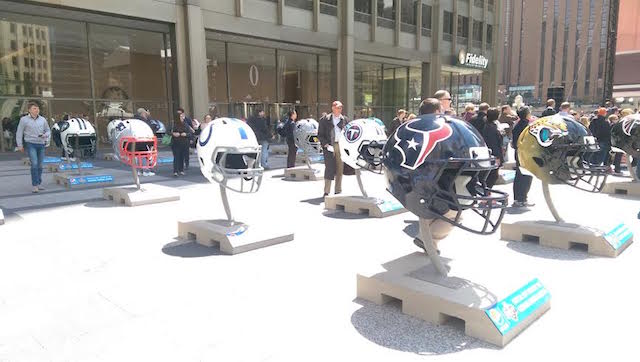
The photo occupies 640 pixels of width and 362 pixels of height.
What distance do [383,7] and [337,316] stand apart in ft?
95.5

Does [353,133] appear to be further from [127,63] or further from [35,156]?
[127,63]

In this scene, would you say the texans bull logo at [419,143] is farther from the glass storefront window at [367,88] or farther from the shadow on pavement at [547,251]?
the glass storefront window at [367,88]

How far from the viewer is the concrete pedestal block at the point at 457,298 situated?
11.1ft

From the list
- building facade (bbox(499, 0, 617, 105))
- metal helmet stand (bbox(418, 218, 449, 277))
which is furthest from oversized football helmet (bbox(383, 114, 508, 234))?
building facade (bbox(499, 0, 617, 105))

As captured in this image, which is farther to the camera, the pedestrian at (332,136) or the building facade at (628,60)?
the building facade at (628,60)

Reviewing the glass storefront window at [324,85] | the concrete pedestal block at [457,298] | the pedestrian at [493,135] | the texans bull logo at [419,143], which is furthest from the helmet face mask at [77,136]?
the glass storefront window at [324,85]

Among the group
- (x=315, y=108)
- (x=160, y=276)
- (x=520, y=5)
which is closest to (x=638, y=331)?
(x=160, y=276)

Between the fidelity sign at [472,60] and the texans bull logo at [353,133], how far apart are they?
101 feet

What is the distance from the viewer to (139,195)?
8.92m

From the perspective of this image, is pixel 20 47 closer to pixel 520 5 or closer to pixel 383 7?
pixel 383 7

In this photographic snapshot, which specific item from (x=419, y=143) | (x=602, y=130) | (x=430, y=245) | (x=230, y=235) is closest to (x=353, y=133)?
(x=230, y=235)

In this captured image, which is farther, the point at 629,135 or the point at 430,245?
the point at 629,135

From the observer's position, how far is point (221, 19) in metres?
21.3

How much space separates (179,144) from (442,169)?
10.6 metres
